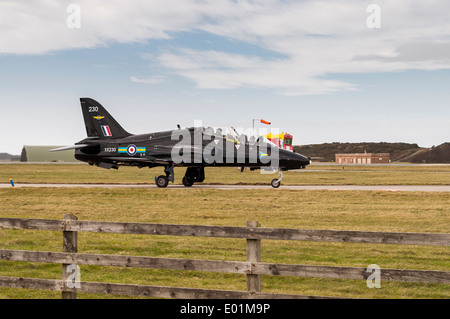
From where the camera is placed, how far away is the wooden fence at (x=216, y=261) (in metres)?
6.52

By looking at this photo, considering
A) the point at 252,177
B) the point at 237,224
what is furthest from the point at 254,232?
the point at 252,177

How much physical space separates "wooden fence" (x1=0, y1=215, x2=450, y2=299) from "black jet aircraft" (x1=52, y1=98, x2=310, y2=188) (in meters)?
21.4

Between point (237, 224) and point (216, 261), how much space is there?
9.91 meters

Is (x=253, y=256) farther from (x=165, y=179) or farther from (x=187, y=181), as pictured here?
(x=187, y=181)

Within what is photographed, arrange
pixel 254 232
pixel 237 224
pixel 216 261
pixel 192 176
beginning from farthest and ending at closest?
pixel 192 176 → pixel 237 224 → pixel 216 261 → pixel 254 232

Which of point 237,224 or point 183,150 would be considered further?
point 183,150

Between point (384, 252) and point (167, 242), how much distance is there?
6.00 meters

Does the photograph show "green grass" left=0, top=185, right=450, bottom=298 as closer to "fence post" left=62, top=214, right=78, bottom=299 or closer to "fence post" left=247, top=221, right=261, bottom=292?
"fence post" left=62, top=214, right=78, bottom=299

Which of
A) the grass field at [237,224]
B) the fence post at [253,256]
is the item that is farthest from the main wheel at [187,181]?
the fence post at [253,256]

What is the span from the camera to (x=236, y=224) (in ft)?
55.6

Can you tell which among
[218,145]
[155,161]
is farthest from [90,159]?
[218,145]

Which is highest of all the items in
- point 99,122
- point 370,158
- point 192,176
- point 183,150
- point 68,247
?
point 99,122
